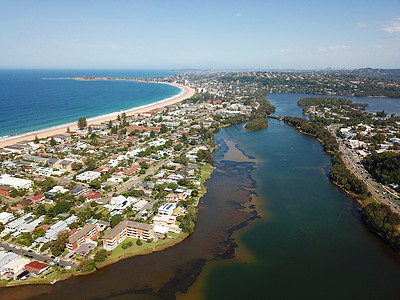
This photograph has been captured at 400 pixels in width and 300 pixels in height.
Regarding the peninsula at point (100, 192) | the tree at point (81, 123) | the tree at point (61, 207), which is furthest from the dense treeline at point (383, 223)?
the tree at point (81, 123)

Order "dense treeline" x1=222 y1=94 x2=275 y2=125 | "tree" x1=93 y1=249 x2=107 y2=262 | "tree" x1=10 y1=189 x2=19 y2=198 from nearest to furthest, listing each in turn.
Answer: "tree" x1=93 y1=249 x2=107 y2=262 → "tree" x1=10 y1=189 x2=19 y2=198 → "dense treeline" x1=222 y1=94 x2=275 y2=125

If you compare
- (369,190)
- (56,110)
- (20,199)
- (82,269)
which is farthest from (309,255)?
(56,110)

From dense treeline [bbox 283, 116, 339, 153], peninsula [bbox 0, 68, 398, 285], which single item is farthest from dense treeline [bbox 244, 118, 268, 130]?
peninsula [bbox 0, 68, 398, 285]

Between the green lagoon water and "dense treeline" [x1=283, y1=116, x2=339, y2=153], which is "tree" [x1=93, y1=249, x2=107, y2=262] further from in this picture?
"dense treeline" [x1=283, y1=116, x2=339, y2=153]

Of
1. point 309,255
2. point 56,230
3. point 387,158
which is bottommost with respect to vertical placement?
point 309,255

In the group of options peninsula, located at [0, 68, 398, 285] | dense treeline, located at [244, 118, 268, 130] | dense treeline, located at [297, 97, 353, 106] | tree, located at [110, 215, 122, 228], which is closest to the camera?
peninsula, located at [0, 68, 398, 285]

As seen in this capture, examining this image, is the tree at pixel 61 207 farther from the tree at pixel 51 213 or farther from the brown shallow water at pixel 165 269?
the brown shallow water at pixel 165 269

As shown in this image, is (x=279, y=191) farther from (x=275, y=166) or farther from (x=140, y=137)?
(x=140, y=137)

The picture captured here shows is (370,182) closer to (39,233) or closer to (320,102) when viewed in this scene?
(39,233)
